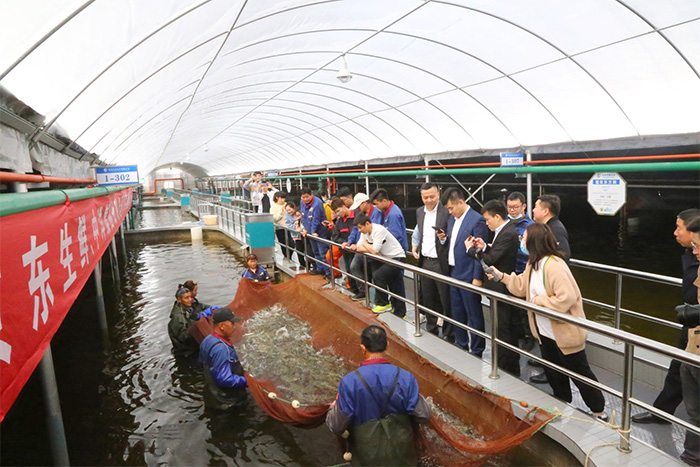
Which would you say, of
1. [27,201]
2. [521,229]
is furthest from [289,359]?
[27,201]

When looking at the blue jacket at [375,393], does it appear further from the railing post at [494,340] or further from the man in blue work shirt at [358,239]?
the man in blue work shirt at [358,239]

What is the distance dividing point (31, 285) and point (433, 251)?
4044 mm

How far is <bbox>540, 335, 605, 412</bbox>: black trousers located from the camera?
327 cm

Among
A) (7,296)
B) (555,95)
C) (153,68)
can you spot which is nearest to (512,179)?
(555,95)

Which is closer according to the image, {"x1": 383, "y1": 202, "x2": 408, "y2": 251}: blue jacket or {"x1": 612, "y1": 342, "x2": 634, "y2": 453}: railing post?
{"x1": 612, "y1": 342, "x2": 634, "y2": 453}: railing post

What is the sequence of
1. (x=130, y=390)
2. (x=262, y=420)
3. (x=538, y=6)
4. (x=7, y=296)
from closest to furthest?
(x=7, y=296) → (x=262, y=420) → (x=130, y=390) → (x=538, y=6)

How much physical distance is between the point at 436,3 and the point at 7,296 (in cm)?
926

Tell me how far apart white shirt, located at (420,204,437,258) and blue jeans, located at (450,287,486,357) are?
587 mm

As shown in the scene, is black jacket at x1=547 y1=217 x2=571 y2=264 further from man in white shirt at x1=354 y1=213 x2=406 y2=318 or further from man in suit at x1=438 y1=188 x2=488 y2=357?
man in white shirt at x1=354 y1=213 x2=406 y2=318

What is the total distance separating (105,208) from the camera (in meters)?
6.14

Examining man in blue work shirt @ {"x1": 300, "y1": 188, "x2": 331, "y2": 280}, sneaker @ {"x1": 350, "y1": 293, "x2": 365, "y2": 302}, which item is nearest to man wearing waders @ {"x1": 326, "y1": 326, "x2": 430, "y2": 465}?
sneaker @ {"x1": 350, "y1": 293, "x2": 365, "y2": 302}

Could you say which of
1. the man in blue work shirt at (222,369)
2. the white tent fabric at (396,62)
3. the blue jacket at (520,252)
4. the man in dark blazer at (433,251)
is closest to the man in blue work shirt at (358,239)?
the man in dark blazer at (433,251)

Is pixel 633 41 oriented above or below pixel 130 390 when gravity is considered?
above

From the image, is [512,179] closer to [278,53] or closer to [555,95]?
[555,95]
